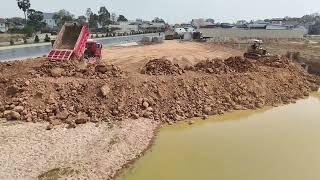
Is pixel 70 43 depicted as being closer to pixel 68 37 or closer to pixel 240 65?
pixel 68 37

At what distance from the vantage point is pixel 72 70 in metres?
19.4

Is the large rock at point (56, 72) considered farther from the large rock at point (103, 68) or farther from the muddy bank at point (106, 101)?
the large rock at point (103, 68)

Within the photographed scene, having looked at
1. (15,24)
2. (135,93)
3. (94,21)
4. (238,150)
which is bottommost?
(238,150)

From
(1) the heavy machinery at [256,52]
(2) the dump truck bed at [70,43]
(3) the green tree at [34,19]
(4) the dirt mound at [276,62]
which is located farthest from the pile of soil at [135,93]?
(3) the green tree at [34,19]

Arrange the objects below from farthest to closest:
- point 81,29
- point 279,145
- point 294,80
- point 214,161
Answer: point 294,80
point 81,29
point 279,145
point 214,161

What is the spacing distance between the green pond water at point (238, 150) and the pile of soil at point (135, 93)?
1.21m

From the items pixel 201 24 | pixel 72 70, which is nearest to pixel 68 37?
pixel 72 70

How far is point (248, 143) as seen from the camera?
584 inches

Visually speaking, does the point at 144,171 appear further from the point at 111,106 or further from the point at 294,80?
the point at 294,80

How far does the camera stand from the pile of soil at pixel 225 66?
22.3m

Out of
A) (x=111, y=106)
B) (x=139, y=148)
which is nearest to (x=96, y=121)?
(x=111, y=106)

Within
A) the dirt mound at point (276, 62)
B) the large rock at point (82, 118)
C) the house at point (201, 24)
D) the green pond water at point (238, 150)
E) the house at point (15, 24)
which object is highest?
the house at point (15, 24)

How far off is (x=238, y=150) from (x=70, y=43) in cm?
1202

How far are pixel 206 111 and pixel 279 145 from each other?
4.52 m
